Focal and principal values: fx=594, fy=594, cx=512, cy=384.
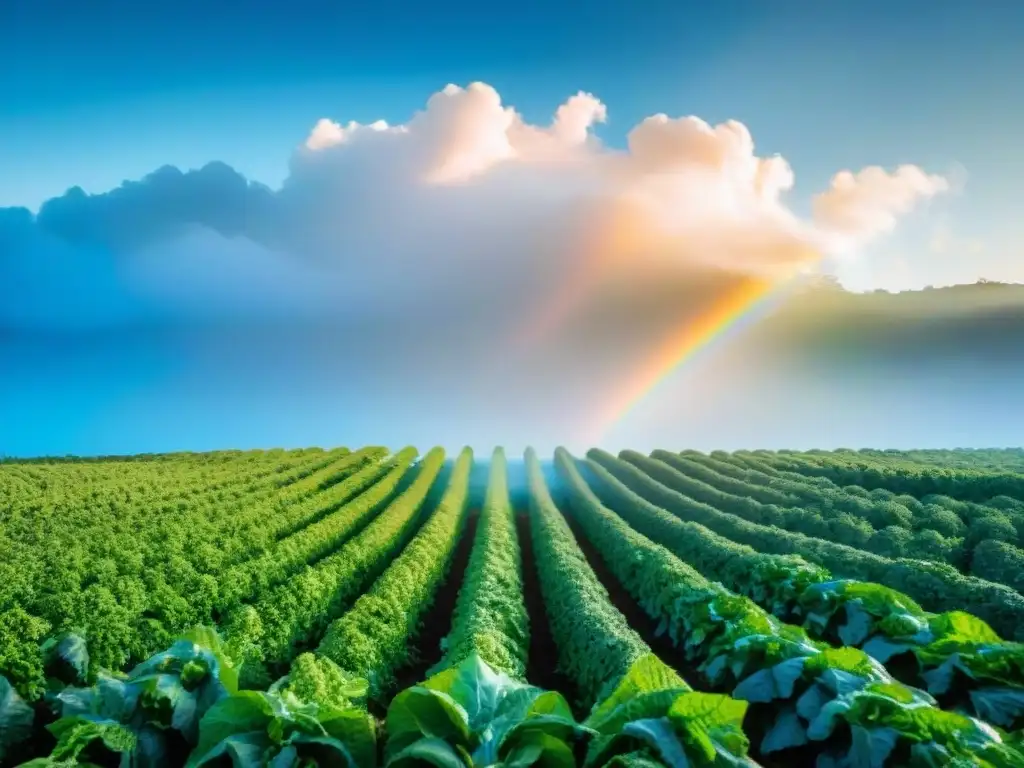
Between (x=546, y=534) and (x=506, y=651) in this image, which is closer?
(x=506, y=651)

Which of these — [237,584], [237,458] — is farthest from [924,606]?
[237,458]

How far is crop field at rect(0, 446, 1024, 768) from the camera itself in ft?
13.0

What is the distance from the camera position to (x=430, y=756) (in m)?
3.56

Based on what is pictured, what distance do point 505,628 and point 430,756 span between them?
27.7ft

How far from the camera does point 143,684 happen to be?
14.2ft

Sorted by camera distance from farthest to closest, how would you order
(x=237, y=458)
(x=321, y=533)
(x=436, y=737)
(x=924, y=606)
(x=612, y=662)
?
(x=237, y=458) → (x=321, y=533) → (x=924, y=606) → (x=612, y=662) → (x=436, y=737)

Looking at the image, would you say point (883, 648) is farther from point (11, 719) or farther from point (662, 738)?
point (11, 719)

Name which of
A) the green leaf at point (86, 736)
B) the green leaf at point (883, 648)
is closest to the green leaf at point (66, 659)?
the green leaf at point (86, 736)

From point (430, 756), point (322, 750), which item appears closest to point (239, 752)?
point (322, 750)

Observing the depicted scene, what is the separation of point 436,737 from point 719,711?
1870mm

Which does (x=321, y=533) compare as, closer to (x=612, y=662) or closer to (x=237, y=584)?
(x=237, y=584)

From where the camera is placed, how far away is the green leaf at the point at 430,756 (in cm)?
352

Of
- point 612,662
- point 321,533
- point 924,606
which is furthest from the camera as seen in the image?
point 321,533

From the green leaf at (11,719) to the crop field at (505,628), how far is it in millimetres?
20
